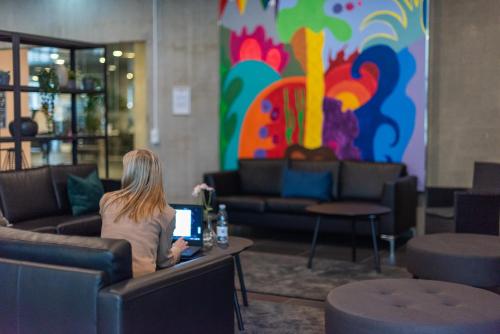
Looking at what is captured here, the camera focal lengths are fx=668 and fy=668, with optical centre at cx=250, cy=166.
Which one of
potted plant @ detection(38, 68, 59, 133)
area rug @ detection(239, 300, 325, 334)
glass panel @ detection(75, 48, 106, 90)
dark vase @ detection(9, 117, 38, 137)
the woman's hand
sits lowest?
area rug @ detection(239, 300, 325, 334)

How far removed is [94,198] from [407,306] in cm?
391

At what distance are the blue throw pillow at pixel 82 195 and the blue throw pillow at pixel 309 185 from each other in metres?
2.18

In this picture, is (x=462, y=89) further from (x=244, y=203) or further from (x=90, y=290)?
(x=90, y=290)

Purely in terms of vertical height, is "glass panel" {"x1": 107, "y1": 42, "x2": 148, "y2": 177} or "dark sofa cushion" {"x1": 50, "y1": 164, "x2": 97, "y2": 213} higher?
"glass panel" {"x1": 107, "y1": 42, "x2": 148, "y2": 177}

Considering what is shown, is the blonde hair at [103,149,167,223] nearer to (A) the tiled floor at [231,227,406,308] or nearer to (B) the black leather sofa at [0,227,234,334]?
(B) the black leather sofa at [0,227,234,334]

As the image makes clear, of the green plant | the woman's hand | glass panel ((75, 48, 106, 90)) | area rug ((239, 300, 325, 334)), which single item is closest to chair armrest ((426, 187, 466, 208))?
area rug ((239, 300, 325, 334))

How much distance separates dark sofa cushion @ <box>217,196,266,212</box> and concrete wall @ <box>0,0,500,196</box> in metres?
1.10

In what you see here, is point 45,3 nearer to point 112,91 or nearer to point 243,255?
point 112,91

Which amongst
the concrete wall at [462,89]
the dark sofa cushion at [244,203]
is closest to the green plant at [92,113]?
the dark sofa cushion at [244,203]

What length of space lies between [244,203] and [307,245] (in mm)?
849

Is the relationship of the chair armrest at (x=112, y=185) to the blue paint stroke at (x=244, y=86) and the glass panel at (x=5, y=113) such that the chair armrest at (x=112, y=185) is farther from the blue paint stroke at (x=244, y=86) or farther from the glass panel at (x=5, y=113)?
the blue paint stroke at (x=244, y=86)

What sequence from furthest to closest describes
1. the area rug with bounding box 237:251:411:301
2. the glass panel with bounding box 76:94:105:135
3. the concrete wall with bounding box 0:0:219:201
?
the concrete wall with bounding box 0:0:219:201, the glass panel with bounding box 76:94:105:135, the area rug with bounding box 237:251:411:301

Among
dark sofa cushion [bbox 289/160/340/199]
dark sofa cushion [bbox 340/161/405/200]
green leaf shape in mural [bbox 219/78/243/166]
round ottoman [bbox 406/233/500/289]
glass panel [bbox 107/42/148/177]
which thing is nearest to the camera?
round ottoman [bbox 406/233/500/289]

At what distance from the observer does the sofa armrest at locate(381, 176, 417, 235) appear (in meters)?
6.42
